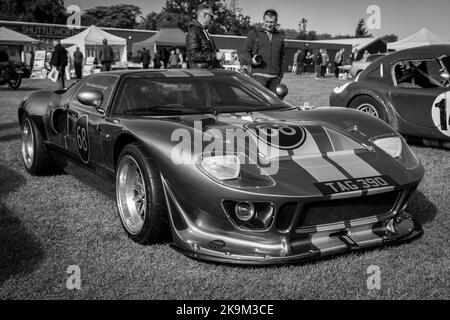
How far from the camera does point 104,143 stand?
3.46 m

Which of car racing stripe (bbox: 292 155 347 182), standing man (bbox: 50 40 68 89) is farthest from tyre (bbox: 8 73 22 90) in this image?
car racing stripe (bbox: 292 155 347 182)

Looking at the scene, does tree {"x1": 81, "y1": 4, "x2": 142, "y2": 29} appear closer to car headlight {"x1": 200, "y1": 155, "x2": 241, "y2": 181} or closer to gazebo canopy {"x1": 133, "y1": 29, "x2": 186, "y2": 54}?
gazebo canopy {"x1": 133, "y1": 29, "x2": 186, "y2": 54}

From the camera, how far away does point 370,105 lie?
6.57 m

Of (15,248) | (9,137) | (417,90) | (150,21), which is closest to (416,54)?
(417,90)

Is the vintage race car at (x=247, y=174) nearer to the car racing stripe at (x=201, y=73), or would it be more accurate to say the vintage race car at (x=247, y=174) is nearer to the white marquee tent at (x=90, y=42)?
the car racing stripe at (x=201, y=73)

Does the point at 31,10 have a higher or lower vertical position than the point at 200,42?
higher

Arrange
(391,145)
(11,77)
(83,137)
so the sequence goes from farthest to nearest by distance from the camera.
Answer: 1. (11,77)
2. (83,137)
3. (391,145)

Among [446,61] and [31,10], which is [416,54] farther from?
[31,10]

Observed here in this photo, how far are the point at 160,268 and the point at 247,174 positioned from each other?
A: 696mm

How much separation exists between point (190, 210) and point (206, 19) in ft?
12.6

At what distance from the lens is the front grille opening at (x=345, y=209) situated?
8.56ft

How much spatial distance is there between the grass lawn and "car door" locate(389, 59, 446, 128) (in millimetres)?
2315
